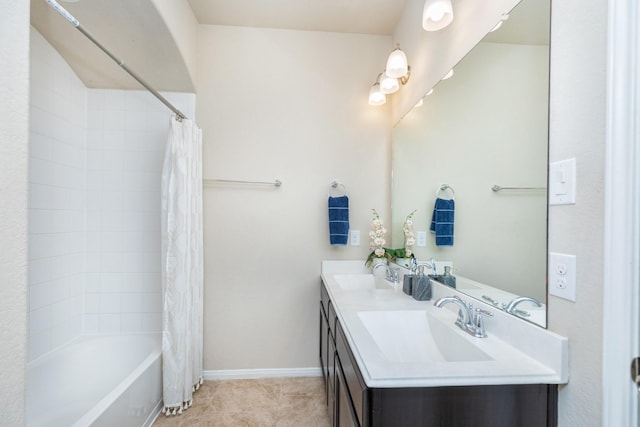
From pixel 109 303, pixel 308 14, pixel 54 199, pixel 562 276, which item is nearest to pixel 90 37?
pixel 54 199

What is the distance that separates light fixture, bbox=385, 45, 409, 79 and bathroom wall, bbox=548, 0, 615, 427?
3.47 ft

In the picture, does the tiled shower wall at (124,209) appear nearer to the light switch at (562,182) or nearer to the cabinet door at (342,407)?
the cabinet door at (342,407)

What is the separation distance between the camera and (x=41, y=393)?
178 cm

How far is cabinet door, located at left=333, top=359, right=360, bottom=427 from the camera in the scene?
103 cm

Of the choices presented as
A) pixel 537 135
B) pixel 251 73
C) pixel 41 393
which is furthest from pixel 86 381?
pixel 537 135

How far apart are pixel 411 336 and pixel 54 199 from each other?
243 cm

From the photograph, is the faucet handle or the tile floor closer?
the faucet handle

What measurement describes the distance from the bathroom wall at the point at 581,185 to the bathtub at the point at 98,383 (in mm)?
1805

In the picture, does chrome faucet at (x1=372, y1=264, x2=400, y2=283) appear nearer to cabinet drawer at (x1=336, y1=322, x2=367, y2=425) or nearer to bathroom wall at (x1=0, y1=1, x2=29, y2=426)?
cabinet drawer at (x1=336, y1=322, x2=367, y2=425)

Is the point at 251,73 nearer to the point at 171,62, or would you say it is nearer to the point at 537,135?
the point at 171,62

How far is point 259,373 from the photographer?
2.31 m

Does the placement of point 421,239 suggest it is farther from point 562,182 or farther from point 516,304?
point 562,182

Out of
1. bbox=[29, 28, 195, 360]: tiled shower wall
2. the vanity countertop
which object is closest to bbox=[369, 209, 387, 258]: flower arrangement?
the vanity countertop

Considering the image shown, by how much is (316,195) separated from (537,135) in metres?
1.62
